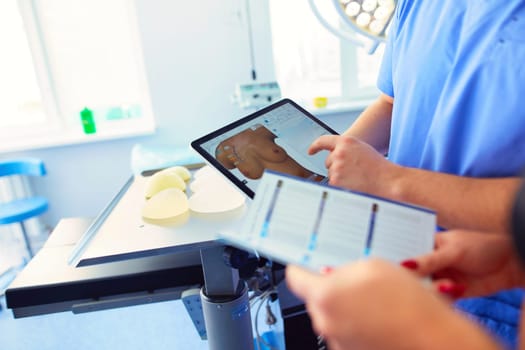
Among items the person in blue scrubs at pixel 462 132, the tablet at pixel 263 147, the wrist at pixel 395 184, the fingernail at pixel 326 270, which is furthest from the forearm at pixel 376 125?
the fingernail at pixel 326 270

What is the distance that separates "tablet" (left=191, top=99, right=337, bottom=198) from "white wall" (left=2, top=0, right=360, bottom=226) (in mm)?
1697

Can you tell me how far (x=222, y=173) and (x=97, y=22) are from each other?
222 cm

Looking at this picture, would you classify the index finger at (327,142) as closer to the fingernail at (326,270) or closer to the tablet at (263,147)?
the tablet at (263,147)

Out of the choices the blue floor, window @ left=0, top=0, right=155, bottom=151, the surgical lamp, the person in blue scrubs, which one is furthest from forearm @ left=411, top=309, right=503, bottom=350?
window @ left=0, top=0, right=155, bottom=151

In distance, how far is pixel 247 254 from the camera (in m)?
0.85

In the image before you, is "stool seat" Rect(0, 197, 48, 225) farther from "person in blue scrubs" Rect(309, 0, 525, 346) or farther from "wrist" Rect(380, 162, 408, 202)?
"wrist" Rect(380, 162, 408, 202)

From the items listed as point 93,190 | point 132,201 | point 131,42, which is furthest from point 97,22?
point 132,201

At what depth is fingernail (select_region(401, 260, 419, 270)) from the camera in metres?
0.39

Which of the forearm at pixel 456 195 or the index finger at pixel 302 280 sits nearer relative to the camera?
the index finger at pixel 302 280

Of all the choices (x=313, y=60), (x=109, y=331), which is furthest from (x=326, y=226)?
(x=313, y=60)

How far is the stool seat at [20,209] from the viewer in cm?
202

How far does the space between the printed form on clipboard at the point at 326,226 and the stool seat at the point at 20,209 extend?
79.0 inches

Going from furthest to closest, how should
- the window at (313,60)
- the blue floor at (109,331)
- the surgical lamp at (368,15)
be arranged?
the window at (313,60), the blue floor at (109,331), the surgical lamp at (368,15)

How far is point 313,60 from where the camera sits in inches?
107
